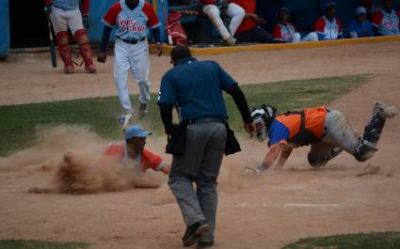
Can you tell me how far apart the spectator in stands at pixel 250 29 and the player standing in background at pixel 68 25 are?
156 inches

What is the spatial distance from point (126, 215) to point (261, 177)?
228 cm

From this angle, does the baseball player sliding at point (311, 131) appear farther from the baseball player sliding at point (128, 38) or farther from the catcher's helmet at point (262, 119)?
the baseball player sliding at point (128, 38)

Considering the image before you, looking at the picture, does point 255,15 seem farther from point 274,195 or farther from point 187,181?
point 187,181

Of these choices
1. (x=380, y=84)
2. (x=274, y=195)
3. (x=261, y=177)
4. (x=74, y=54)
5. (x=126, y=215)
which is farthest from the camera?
(x=74, y=54)

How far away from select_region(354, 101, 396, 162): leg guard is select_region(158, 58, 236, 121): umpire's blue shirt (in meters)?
3.65

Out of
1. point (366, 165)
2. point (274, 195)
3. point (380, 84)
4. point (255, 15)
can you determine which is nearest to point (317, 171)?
point (366, 165)

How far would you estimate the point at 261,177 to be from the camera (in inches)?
495

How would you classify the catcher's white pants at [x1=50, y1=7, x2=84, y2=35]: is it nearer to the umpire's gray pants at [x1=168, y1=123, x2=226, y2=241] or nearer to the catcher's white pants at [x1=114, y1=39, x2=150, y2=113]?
the catcher's white pants at [x1=114, y1=39, x2=150, y2=113]

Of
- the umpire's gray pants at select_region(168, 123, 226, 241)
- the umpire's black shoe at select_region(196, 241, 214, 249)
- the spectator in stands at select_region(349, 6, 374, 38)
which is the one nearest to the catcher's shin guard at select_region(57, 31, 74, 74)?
the spectator in stands at select_region(349, 6, 374, 38)

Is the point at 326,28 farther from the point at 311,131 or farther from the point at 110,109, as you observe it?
the point at 311,131

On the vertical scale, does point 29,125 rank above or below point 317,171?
below

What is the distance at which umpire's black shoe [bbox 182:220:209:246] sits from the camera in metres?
9.23

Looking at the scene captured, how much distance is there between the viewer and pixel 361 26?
85.5 feet

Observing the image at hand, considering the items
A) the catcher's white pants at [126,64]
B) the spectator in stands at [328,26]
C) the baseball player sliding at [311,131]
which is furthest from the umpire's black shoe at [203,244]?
the spectator in stands at [328,26]
